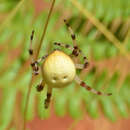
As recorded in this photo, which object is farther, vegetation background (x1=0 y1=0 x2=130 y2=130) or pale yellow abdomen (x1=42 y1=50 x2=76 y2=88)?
vegetation background (x1=0 y1=0 x2=130 y2=130)

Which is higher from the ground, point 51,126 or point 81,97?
point 51,126

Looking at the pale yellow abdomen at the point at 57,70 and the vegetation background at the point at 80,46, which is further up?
the vegetation background at the point at 80,46

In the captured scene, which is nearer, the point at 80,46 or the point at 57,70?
the point at 57,70

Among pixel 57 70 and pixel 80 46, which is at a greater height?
pixel 80 46

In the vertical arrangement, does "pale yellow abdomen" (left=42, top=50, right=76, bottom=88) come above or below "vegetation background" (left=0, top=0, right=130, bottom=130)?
below

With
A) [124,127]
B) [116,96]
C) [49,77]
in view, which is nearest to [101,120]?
[124,127]

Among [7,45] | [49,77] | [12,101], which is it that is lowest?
[49,77]

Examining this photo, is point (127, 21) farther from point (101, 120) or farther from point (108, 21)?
point (101, 120)

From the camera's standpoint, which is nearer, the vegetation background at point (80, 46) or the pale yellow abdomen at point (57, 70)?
the pale yellow abdomen at point (57, 70)
